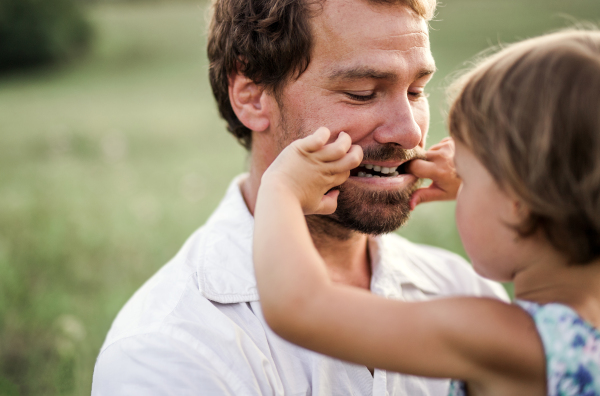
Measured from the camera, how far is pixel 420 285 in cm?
276

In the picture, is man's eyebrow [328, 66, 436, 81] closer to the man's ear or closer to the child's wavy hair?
the man's ear

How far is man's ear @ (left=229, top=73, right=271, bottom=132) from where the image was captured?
269cm

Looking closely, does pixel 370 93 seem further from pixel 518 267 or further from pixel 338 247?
pixel 518 267

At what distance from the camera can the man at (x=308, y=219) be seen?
1974mm

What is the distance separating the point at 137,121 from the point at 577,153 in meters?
13.5

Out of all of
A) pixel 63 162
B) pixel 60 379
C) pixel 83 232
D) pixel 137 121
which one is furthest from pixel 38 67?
pixel 60 379

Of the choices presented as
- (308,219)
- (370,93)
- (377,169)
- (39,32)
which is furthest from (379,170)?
(39,32)

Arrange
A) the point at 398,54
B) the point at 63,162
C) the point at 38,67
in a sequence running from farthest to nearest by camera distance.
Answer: the point at 38,67 < the point at 63,162 < the point at 398,54

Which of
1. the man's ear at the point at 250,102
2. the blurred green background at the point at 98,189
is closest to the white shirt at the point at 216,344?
the man's ear at the point at 250,102

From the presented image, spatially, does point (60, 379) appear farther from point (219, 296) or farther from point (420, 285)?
point (420, 285)

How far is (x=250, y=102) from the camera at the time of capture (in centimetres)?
276

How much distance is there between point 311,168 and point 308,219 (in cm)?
96

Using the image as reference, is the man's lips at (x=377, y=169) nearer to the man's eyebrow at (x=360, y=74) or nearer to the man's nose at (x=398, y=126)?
the man's nose at (x=398, y=126)

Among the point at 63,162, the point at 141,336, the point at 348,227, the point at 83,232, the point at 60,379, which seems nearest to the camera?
the point at 141,336
